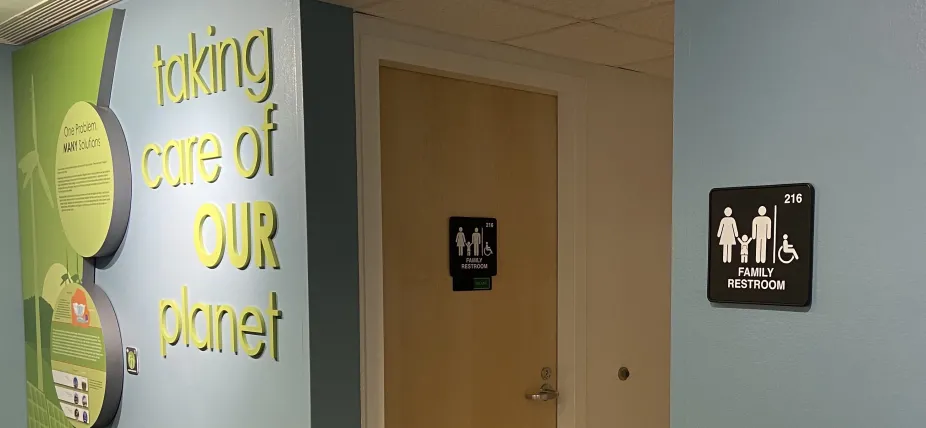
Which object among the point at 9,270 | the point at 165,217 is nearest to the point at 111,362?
the point at 165,217

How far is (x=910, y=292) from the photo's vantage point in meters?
1.09

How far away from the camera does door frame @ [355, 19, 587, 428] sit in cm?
221

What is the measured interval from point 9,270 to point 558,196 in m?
2.27

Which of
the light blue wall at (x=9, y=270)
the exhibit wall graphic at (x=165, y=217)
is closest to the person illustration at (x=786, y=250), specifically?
the exhibit wall graphic at (x=165, y=217)

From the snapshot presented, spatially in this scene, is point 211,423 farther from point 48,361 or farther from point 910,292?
point 910,292

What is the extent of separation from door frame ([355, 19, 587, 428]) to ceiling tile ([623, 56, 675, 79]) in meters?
0.27

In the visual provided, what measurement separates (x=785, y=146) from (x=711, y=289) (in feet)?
0.90

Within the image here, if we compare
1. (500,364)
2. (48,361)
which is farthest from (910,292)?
(48,361)

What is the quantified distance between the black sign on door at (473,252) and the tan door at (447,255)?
0.03 metres

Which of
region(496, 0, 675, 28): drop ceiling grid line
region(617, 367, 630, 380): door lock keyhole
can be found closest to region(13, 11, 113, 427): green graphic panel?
region(496, 0, 675, 28): drop ceiling grid line

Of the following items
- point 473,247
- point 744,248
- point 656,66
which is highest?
point 656,66

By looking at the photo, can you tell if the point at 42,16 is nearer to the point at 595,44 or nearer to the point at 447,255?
the point at 447,255

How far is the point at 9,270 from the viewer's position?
3.04 metres

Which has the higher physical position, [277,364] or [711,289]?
[711,289]
